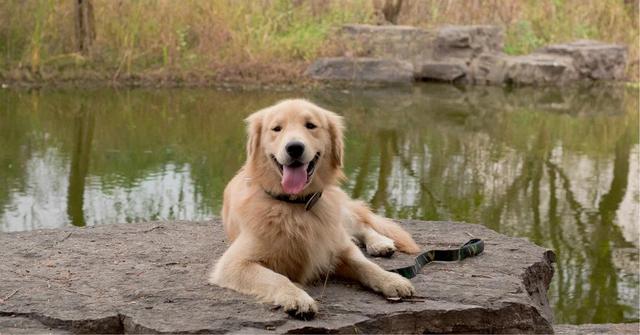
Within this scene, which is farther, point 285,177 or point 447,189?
point 447,189

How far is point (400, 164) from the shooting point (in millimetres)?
11164

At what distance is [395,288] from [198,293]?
40.3 inches

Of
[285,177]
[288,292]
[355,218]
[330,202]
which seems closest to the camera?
[288,292]

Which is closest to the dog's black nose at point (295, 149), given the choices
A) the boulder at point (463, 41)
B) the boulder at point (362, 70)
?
the boulder at point (362, 70)

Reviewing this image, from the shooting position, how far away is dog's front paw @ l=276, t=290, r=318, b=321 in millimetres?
4125

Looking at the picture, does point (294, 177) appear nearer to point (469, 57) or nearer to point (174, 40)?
point (174, 40)

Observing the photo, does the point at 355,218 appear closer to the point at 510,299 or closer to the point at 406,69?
the point at 510,299

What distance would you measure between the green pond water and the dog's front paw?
3.09 meters

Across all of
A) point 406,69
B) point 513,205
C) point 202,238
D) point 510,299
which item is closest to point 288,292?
point 510,299

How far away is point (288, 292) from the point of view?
4.21 m

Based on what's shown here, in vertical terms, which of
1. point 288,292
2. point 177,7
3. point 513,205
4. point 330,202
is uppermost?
point 177,7

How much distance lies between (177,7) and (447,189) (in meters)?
11.0

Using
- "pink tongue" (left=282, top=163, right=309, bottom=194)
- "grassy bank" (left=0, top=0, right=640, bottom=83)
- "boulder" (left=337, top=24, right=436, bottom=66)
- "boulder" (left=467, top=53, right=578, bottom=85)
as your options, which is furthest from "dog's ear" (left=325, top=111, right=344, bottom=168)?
"boulder" (left=467, top=53, right=578, bottom=85)

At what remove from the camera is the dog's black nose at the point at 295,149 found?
174 inches
